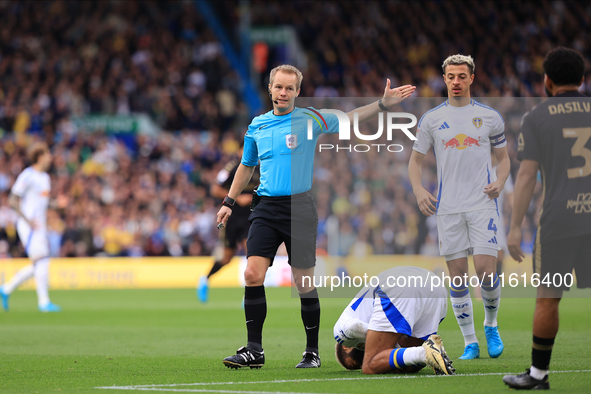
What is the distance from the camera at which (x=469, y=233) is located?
264 inches

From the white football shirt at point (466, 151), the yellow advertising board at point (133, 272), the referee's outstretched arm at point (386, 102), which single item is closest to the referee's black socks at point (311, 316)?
the white football shirt at point (466, 151)

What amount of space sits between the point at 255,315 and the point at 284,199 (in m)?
0.97

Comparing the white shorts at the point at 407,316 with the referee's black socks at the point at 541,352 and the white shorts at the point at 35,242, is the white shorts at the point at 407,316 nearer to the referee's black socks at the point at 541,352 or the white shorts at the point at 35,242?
the referee's black socks at the point at 541,352

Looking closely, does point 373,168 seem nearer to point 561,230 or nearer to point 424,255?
point 424,255

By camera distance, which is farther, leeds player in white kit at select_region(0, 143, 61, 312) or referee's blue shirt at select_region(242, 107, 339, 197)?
leeds player in white kit at select_region(0, 143, 61, 312)

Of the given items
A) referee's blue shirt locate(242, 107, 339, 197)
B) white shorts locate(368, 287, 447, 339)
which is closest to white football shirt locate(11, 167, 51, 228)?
referee's blue shirt locate(242, 107, 339, 197)

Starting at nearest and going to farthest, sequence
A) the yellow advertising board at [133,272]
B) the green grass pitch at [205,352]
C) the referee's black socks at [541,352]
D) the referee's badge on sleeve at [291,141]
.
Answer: the referee's black socks at [541,352] < the green grass pitch at [205,352] < the referee's badge on sleeve at [291,141] < the yellow advertising board at [133,272]

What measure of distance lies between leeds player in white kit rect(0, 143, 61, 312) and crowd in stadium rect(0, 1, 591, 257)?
822cm

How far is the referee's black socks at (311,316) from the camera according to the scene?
6403mm

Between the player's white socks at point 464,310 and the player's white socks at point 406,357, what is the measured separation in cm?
148

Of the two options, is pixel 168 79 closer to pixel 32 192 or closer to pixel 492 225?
pixel 32 192

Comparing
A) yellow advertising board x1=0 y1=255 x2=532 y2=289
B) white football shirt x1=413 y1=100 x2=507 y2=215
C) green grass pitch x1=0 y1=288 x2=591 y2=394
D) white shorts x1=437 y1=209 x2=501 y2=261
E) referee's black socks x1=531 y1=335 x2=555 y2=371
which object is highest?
white football shirt x1=413 y1=100 x2=507 y2=215

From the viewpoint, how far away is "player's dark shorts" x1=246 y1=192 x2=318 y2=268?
6.29 m

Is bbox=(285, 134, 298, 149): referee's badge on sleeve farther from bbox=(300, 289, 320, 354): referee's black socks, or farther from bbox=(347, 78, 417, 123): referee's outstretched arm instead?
bbox=(300, 289, 320, 354): referee's black socks
